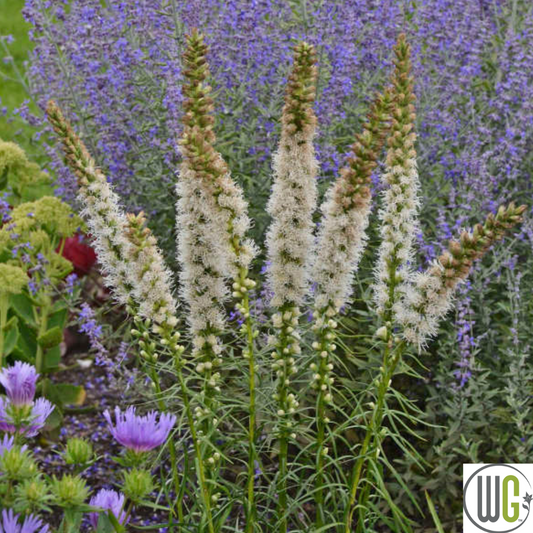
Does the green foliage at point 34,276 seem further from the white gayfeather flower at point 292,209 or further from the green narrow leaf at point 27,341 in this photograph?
the white gayfeather flower at point 292,209

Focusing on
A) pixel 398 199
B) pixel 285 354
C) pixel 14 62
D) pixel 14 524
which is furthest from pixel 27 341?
pixel 14 62

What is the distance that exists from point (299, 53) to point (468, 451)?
210 centimetres

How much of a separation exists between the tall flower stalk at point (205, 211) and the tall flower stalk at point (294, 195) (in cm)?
10

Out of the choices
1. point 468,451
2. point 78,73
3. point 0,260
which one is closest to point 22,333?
point 0,260

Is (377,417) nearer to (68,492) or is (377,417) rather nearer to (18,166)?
(68,492)

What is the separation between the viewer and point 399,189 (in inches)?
107

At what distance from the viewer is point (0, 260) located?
5.04m

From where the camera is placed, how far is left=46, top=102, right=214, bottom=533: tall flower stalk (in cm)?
262

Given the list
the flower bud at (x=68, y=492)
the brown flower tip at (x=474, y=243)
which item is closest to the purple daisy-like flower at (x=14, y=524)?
the flower bud at (x=68, y=492)

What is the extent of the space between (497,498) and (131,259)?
1864mm

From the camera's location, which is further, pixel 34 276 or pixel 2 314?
pixel 34 276

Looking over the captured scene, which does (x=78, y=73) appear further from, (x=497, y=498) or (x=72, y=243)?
(x=497, y=498)

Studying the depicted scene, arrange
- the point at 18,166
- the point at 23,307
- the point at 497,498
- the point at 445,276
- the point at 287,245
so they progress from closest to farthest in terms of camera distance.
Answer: the point at 445,276 → the point at 287,245 → the point at 497,498 → the point at 18,166 → the point at 23,307

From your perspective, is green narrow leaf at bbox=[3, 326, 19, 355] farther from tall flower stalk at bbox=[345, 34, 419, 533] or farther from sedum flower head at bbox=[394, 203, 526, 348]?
sedum flower head at bbox=[394, 203, 526, 348]
